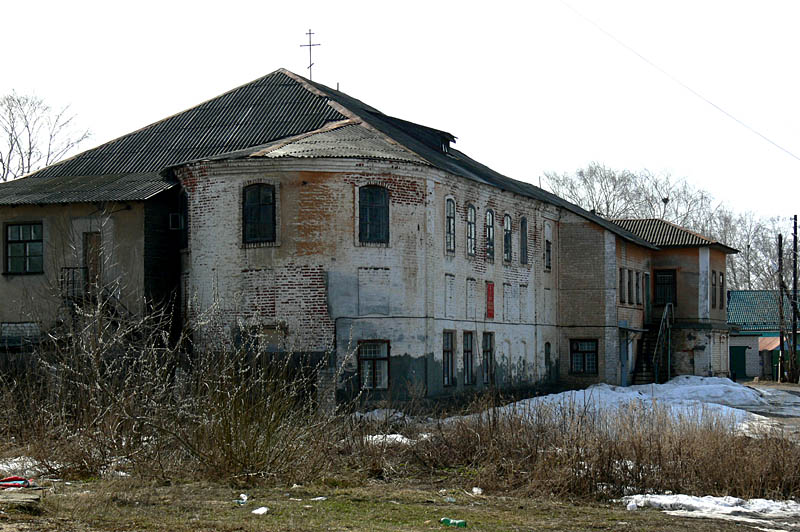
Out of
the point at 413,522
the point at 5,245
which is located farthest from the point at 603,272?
the point at 413,522

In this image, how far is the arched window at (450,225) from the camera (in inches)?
1126

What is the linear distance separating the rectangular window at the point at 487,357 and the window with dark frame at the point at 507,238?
2715 mm

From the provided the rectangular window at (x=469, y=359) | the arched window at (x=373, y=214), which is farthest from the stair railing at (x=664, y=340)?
the arched window at (x=373, y=214)

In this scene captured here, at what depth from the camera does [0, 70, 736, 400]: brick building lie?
26031 millimetres

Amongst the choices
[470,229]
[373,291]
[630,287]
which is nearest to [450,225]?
[470,229]

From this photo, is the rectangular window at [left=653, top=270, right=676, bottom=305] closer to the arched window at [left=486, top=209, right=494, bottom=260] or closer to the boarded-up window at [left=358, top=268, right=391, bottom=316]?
the arched window at [left=486, top=209, right=494, bottom=260]

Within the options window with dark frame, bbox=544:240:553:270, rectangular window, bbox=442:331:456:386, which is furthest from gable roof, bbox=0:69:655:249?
rectangular window, bbox=442:331:456:386

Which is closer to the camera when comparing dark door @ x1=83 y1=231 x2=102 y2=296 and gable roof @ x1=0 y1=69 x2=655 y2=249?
dark door @ x1=83 y1=231 x2=102 y2=296

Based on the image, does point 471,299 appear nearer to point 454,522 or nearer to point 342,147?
point 342,147

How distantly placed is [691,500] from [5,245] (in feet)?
69.2

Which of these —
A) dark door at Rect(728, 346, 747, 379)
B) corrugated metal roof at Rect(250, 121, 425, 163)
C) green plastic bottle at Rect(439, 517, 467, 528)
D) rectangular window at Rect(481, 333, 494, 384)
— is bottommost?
dark door at Rect(728, 346, 747, 379)

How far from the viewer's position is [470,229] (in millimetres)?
30250

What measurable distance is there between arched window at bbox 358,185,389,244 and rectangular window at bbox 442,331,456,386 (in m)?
3.48

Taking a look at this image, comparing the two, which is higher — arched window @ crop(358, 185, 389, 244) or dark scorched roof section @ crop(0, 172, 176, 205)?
dark scorched roof section @ crop(0, 172, 176, 205)
